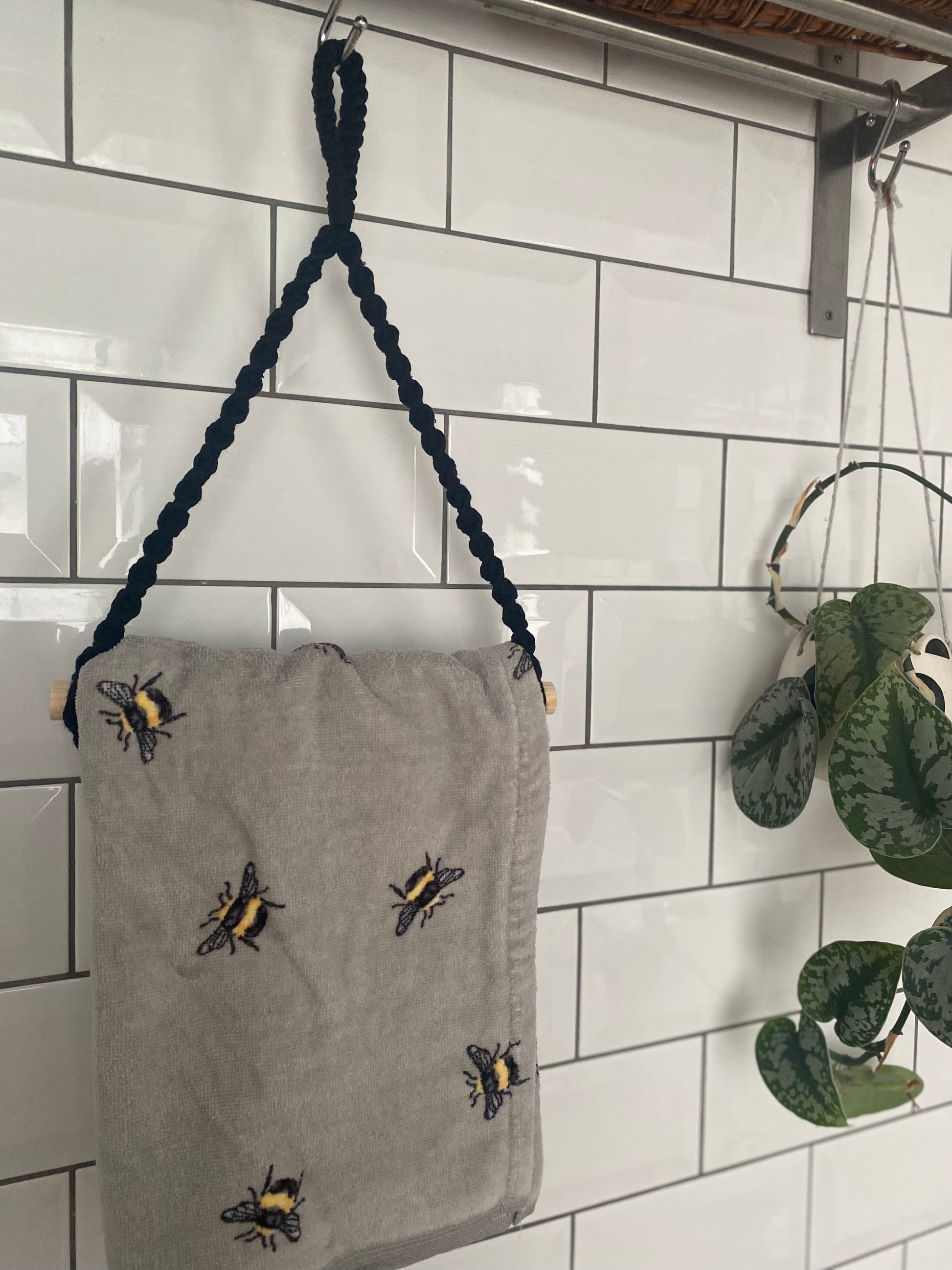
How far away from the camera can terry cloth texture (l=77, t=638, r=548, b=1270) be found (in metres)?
0.46

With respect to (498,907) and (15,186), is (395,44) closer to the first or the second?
(15,186)

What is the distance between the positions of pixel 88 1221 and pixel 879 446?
0.85 meters

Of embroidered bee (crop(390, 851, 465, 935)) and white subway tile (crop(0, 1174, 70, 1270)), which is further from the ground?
embroidered bee (crop(390, 851, 465, 935))

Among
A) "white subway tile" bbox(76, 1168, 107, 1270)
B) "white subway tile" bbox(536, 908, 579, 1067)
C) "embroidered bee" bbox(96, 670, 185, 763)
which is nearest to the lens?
"embroidered bee" bbox(96, 670, 185, 763)

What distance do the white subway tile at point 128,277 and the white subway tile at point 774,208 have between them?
0.39 meters

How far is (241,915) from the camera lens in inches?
18.4

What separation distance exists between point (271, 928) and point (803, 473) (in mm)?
567

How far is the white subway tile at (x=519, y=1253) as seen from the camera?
655 millimetres

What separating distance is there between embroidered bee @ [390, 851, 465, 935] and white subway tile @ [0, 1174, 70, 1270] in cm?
29

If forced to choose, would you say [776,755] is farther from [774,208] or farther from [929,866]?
[774,208]

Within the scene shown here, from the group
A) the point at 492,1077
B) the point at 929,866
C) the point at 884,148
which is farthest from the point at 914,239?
the point at 492,1077

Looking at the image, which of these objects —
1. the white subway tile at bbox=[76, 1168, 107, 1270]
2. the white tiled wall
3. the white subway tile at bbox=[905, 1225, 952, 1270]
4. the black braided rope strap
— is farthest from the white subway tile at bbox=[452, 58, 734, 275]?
the white subway tile at bbox=[905, 1225, 952, 1270]

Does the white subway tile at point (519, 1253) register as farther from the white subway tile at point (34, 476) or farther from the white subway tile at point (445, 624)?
the white subway tile at point (34, 476)

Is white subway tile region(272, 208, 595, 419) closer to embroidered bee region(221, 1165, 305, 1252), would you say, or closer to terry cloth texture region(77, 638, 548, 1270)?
terry cloth texture region(77, 638, 548, 1270)
